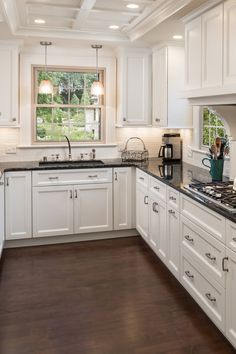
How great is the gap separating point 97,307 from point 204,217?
1.11 meters

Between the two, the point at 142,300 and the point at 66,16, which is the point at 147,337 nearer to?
the point at 142,300

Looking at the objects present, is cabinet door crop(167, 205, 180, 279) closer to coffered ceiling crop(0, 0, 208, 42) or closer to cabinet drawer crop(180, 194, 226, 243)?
cabinet drawer crop(180, 194, 226, 243)

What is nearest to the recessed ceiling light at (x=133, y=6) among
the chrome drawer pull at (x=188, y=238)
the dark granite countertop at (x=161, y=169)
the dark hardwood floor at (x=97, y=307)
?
the dark granite countertop at (x=161, y=169)

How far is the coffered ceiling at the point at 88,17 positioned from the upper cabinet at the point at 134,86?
0.33 meters

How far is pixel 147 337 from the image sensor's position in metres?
2.56

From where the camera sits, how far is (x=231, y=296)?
233 centimetres

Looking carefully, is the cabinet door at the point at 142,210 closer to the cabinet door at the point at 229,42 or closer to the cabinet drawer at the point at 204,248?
the cabinet drawer at the point at 204,248

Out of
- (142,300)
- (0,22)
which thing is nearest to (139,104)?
(0,22)

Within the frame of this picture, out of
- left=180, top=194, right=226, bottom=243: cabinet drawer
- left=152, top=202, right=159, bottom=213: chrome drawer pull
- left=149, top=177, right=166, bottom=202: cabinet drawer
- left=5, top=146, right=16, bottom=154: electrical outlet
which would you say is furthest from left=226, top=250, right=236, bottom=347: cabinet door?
left=5, top=146, right=16, bottom=154: electrical outlet

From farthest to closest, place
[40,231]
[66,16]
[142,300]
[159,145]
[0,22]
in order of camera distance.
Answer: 1. [159,145]
2. [40,231]
3. [66,16]
4. [0,22]
5. [142,300]

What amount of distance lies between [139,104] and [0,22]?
1.92 meters

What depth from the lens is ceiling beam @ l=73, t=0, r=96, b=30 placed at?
10.8ft

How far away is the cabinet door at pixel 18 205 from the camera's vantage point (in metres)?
4.20

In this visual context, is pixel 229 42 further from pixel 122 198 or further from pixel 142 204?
pixel 122 198
